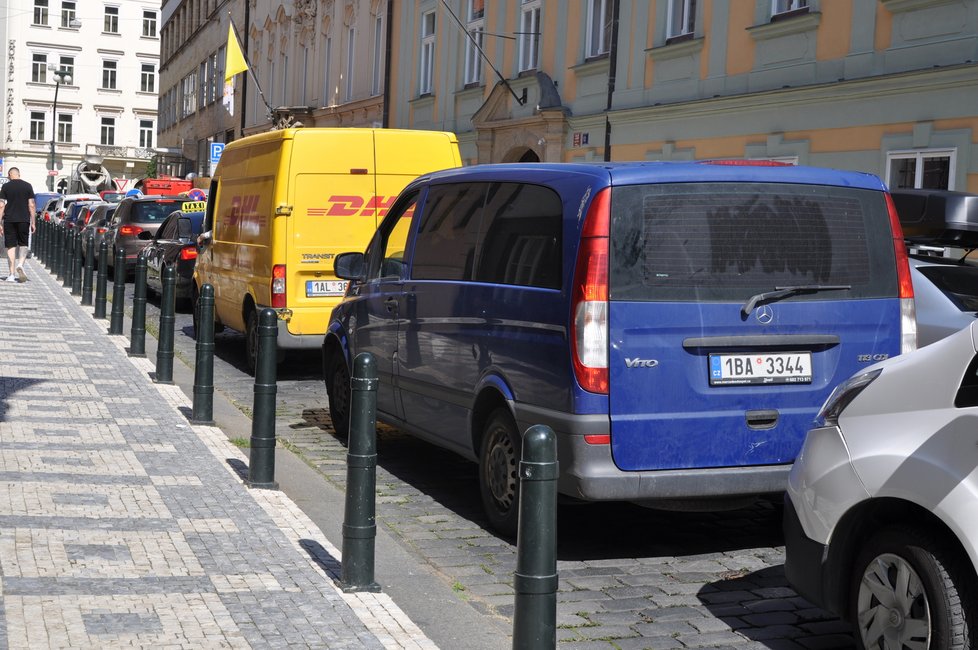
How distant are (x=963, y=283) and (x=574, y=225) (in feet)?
15.0

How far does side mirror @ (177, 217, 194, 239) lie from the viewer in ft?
63.8

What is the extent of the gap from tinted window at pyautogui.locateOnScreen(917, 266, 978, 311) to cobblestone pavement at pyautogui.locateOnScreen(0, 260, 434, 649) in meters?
4.99

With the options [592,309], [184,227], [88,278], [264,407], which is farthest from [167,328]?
[184,227]

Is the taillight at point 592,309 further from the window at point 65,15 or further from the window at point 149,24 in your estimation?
the window at point 149,24

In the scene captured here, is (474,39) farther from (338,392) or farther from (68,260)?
(338,392)

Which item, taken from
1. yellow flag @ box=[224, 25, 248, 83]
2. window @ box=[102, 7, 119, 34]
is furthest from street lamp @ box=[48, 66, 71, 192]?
yellow flag @ box=[224, 25, 248, 83]

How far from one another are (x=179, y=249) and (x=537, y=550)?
50.8 feet

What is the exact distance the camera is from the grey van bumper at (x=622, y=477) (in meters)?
5.83

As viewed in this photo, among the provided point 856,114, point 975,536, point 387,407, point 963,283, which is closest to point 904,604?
point 975,536

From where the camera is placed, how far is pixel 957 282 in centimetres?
945

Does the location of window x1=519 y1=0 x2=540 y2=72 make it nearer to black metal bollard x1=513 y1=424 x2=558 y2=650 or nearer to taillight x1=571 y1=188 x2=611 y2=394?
taillight x1=571 y1=188 x2=611 y2=394

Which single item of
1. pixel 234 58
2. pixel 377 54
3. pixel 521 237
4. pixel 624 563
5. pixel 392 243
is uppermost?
pixel 234 58

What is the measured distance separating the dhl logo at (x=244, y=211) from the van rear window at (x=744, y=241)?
6729 millimetres

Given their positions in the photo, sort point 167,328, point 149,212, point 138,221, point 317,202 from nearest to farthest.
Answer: point 167,328 < point 317,202 < point 138,221 < point 149,212
